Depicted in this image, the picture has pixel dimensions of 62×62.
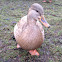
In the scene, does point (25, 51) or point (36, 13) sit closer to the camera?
point (36, 13)

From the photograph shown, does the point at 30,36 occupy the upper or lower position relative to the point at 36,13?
Answer: lower

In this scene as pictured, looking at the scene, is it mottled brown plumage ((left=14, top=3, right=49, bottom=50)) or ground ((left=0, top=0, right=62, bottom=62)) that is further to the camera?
ground ((left=0, top=0, right=62, bottom=62))

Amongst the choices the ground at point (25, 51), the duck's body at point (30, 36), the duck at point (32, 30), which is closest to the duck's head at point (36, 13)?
the duck at point (32, 30)

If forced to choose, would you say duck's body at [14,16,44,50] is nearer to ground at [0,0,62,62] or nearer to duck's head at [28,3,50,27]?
duck's head at [28,3,50,27]

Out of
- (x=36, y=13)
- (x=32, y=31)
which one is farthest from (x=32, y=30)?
(x=36, y=13)

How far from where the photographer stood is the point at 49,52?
2465 mm

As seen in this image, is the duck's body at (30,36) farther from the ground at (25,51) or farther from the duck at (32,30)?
the ground at (25,51)

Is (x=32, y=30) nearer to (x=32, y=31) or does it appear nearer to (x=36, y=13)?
(x=32, y=31)

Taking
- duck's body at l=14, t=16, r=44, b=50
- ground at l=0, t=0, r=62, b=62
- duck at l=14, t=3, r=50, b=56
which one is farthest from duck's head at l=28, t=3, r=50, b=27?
ground at l=0, t=0, r=62, b=62

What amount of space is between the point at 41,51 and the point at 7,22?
6.24 feet

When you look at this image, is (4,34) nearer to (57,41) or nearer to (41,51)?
(41,51)

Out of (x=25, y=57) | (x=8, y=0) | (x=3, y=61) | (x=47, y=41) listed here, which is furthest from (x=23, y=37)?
(x=8, y=0)

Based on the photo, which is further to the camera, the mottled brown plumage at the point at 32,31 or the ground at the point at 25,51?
the ground at the point at 25,51

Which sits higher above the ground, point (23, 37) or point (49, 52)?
point (23, 37)
